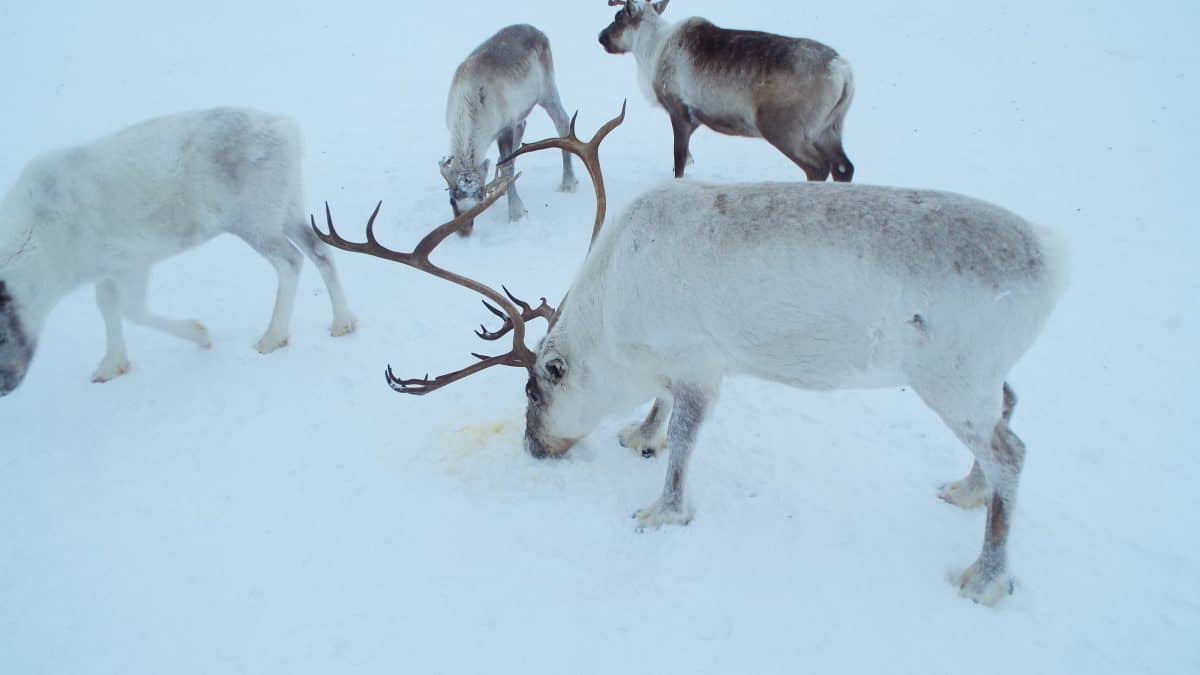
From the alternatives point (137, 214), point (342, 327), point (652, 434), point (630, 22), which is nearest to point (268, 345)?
point (342, 327)

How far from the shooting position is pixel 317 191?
24.2 ft

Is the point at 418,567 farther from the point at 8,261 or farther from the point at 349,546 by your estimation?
the point at 8,261

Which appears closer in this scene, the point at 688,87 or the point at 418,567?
the point at 418,567

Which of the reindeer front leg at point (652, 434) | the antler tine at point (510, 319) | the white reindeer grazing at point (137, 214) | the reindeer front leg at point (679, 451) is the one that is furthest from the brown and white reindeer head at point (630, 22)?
the reindeer front leg at point (679, 451)

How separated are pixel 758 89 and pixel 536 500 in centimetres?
431

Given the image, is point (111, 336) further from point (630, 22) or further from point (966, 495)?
point (630, 22)

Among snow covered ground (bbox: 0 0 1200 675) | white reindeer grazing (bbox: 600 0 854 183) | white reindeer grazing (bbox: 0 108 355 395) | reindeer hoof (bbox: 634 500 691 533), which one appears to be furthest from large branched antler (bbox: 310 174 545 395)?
white reindeer grazing (bbox: 600 0 854 183)

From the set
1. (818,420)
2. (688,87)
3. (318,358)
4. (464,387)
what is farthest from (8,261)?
(688,87)

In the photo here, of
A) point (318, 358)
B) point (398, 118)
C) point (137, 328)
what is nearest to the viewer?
point (318, 358)

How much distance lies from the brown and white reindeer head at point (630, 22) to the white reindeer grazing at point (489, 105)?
0.80 metres

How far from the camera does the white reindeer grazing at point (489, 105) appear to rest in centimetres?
657

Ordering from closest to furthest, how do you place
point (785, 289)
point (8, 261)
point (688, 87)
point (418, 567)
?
point (785, 289)
point (418, 567)
point (8, 261)
point (688, 87)

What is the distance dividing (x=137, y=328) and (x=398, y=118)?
4951 mm

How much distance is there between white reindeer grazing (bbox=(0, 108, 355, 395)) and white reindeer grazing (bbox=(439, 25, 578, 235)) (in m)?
1.85
